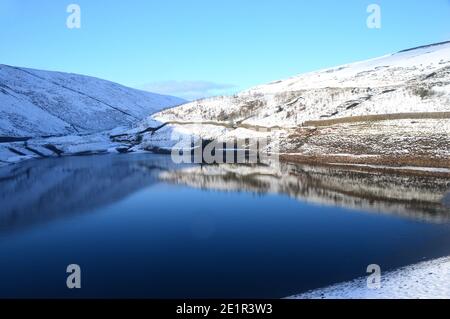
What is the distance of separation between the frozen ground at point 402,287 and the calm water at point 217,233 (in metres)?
0.94

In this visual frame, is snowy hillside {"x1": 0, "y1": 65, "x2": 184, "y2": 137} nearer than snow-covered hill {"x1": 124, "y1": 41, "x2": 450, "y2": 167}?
No

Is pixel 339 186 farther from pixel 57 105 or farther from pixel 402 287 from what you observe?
pixel 57 105

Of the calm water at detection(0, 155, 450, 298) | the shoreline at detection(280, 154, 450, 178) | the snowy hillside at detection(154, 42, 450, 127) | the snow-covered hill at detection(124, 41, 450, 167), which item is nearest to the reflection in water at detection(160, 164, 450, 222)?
the calm water at detection(0, 155, 450, 298)

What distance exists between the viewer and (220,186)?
3938 centimetres

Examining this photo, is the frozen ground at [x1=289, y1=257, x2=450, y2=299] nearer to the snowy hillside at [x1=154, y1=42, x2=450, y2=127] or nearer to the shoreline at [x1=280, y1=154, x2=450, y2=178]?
the shoreline at [x1=280, y1=154, x2=450, y2=178]

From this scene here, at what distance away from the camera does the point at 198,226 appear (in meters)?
23.9

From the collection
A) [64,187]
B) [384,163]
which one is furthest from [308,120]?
[64,187]

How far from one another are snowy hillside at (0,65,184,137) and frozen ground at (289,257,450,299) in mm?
96230

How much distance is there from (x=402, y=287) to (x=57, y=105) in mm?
143682

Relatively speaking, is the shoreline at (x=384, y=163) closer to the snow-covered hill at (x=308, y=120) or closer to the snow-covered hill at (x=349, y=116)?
the snow-covered hill at (x=308, y=120)

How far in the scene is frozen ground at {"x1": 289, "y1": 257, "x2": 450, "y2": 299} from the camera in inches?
504

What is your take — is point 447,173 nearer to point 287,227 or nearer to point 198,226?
point 287,227
